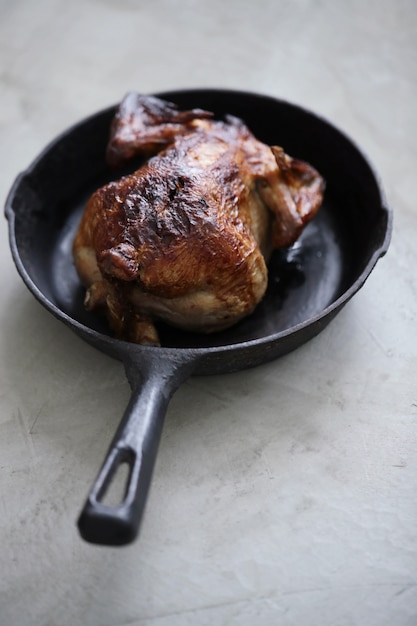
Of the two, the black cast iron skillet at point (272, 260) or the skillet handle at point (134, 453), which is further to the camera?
the black cast iron skillet at point (272, 260)

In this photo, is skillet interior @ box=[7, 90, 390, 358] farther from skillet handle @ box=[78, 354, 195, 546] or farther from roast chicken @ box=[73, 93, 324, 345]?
skillet handle @ box=[78, 354, 195, 546]

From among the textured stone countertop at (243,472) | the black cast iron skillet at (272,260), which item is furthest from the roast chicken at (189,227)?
the textured stone countertop at (243,472)

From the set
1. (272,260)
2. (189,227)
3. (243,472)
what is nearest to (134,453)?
(243,472)

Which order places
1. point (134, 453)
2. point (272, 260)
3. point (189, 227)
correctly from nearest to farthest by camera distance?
point (134, 453) < point (189, 227) < point (272, 260)

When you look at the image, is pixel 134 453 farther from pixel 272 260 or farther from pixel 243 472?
pixel 272 260

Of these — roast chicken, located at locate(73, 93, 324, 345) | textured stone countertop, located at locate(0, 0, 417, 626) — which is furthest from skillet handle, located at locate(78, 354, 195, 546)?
→ textured stone countertop, located at locate(0, 0, 417, 626)

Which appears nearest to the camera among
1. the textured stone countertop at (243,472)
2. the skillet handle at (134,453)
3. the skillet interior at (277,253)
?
the skillet handle at (134,453)

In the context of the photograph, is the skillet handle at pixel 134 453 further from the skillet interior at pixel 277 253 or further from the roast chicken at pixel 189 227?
the skillet interior at pixel 277 253
